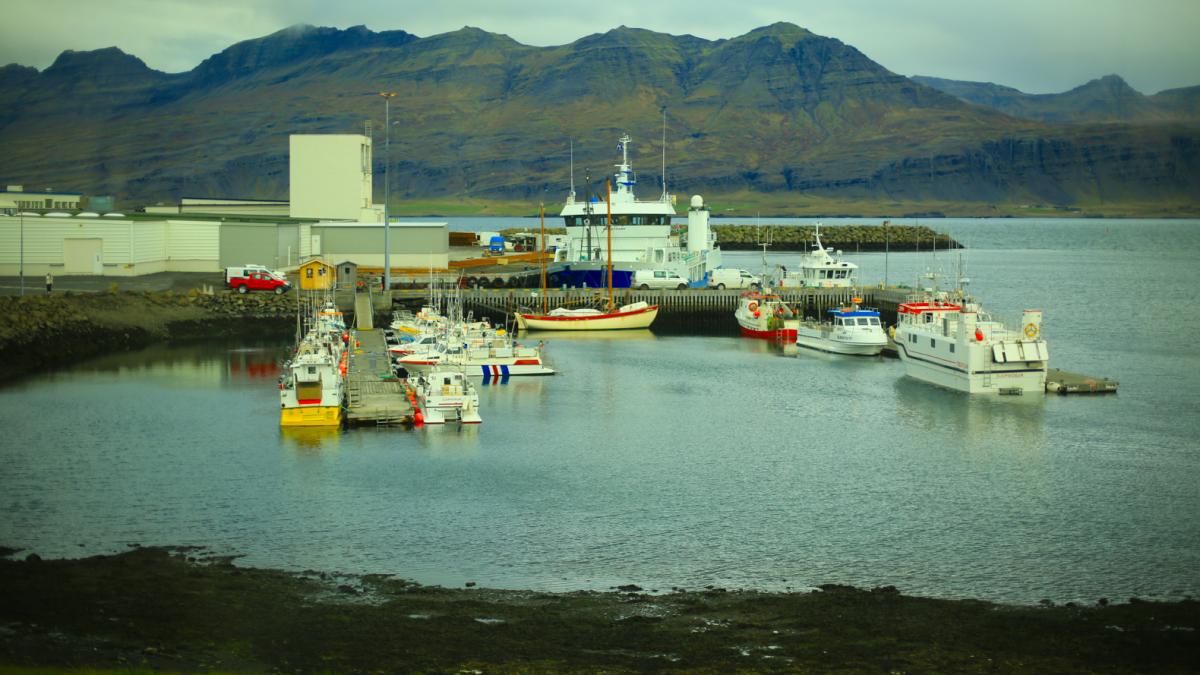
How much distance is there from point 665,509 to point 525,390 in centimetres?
2106

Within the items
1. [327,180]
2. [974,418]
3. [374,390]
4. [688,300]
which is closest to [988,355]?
[974,418]

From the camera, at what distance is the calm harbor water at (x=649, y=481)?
26.6m

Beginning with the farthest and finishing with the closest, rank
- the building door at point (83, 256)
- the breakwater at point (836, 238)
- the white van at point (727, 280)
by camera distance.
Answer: the breakwater at point (836, 238)
the white van at point (727, 280)
the building door at point (83, 256)

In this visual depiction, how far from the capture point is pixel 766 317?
74312mm

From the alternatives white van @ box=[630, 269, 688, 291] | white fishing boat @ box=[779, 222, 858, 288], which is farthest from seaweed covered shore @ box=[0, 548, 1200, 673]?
white van @ box=[630, 269, 688, 291]

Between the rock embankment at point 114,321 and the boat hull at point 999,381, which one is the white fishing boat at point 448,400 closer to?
the boat hull at point 999,381

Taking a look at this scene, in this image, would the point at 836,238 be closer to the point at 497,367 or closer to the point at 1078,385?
the point at 1078,385

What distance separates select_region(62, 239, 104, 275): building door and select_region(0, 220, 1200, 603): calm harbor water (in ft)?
59.9

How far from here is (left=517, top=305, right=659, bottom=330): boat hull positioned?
74.8 meters

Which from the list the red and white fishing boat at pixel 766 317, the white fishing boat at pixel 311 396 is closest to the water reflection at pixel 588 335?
the red and white fishing boat at pixel 766 317

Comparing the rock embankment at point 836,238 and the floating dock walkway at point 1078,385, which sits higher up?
the rock embankment at point 836,238

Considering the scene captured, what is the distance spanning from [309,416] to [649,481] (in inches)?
488

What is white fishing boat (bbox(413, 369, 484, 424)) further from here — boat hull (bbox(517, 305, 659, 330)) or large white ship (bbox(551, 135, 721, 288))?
large white ship (bbox(551, 135, 721, 288))

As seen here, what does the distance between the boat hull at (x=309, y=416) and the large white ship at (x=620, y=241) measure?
44379 mm
